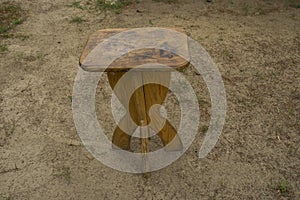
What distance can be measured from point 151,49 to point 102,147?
916 mm

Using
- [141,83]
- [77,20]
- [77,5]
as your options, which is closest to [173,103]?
[141,83]

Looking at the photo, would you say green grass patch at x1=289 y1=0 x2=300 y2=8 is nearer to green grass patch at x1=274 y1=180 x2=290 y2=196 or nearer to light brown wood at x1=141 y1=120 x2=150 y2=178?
green grass patch at x1=274 y1=180 x2=290 y2=196

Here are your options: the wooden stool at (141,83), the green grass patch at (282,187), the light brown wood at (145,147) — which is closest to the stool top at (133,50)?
the wooden stool at (141,83)

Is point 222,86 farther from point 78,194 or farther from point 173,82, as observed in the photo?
point 78,194

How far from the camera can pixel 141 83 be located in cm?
184

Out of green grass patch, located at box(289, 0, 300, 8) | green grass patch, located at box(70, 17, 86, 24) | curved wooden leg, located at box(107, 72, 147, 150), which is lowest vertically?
green grass patch, located at box(70, 17, 86, 24)

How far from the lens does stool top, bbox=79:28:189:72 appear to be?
166 centimetres

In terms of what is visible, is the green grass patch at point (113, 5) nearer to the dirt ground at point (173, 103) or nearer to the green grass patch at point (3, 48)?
the dirt ground at point (173, 103)

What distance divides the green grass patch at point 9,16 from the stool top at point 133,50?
91.7 inches

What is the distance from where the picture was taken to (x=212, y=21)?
385cm

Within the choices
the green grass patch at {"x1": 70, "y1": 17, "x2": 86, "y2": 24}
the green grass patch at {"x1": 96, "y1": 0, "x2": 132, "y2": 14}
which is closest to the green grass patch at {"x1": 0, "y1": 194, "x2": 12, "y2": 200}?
the green grass patch at {"x1": 70, "y1": 17, "x2": 86, "y2": 24}

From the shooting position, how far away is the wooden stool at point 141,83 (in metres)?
1.68

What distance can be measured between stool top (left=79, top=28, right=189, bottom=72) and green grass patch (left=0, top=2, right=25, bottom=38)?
2.33m

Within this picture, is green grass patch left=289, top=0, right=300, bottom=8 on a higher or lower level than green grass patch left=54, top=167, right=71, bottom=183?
higher
